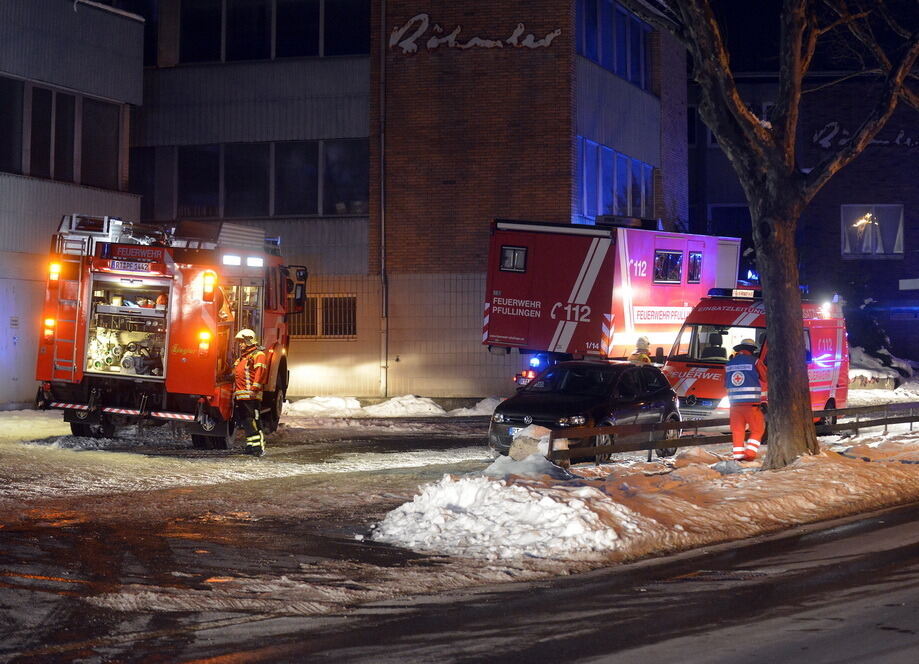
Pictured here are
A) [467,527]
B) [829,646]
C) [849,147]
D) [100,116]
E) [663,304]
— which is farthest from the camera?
[100,116]

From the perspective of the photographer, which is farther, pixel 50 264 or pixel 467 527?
pixel 50 264

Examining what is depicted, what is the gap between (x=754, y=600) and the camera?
8836mm

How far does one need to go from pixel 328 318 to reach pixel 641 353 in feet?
37.0

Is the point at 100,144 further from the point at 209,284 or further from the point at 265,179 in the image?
the point at 209,284

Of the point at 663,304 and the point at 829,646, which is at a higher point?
the point at 663,304

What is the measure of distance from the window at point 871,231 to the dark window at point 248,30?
21.8 meters

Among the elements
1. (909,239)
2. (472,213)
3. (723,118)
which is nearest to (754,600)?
(723,118)

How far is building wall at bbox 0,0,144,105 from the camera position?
25.0 metres

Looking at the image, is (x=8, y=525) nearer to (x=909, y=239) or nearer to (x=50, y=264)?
(x=50, y=264)

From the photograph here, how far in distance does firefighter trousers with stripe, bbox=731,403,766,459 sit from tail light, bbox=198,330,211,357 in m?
7.68

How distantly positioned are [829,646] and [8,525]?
7755 mm

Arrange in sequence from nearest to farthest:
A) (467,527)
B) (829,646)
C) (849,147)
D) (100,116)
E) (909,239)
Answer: (829,646)
(467,527)
(849,147)
(100,116)
(909,239)

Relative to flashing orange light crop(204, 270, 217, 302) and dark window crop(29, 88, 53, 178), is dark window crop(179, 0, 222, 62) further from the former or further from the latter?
flashing orange light crop(204, 270, 217, 302)

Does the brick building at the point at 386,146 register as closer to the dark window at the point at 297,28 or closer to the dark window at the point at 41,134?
the dark window at the point at 297,28
